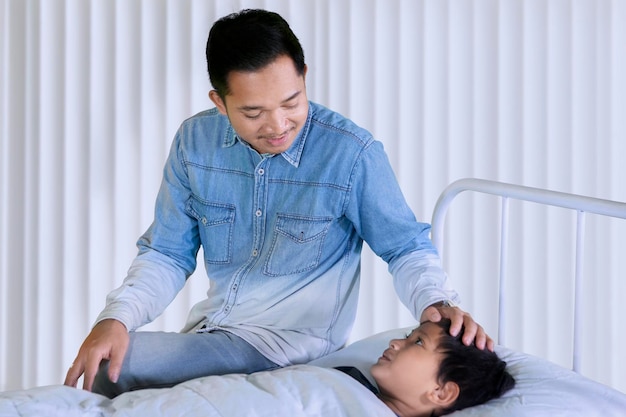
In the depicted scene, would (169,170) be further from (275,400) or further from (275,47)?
(275,400)

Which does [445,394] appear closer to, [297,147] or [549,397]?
[549,397]

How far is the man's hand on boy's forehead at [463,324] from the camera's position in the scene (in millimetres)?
1403

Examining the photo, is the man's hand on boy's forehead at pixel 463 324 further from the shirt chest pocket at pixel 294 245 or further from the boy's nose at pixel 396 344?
the shirt chest pocket at pixel 294 245

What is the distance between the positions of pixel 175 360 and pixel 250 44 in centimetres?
58

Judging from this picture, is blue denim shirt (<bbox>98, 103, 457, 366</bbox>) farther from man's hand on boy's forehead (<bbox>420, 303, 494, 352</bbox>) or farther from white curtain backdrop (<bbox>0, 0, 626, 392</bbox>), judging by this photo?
white curtain backdrop (<bbox>0, 0, 626, 392</bbox>)

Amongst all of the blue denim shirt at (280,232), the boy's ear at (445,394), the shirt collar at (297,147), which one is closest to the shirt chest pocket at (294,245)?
the blue denim shirt at (280,232)

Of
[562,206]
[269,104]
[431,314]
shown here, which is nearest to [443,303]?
[431,314]

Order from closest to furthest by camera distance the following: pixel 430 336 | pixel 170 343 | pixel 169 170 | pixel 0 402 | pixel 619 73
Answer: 1. pixel 0 402
2. pixel 430 336
3. pixel 170 343
4. pixel 169 170
5. pixel 619 73

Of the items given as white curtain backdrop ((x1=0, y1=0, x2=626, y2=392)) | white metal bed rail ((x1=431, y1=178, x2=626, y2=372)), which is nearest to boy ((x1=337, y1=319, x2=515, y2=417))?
white metal bed rail ((x1=431, y1=178, x2=626, y2=372))

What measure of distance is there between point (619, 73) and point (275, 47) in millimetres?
1795

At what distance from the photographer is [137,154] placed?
9.94 ft

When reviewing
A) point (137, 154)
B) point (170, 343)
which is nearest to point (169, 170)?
point (170, 343)

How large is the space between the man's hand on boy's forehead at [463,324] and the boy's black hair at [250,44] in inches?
18.8

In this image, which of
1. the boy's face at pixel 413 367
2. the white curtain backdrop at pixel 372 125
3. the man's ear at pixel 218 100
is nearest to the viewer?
the boy's face at pixel 413 367
